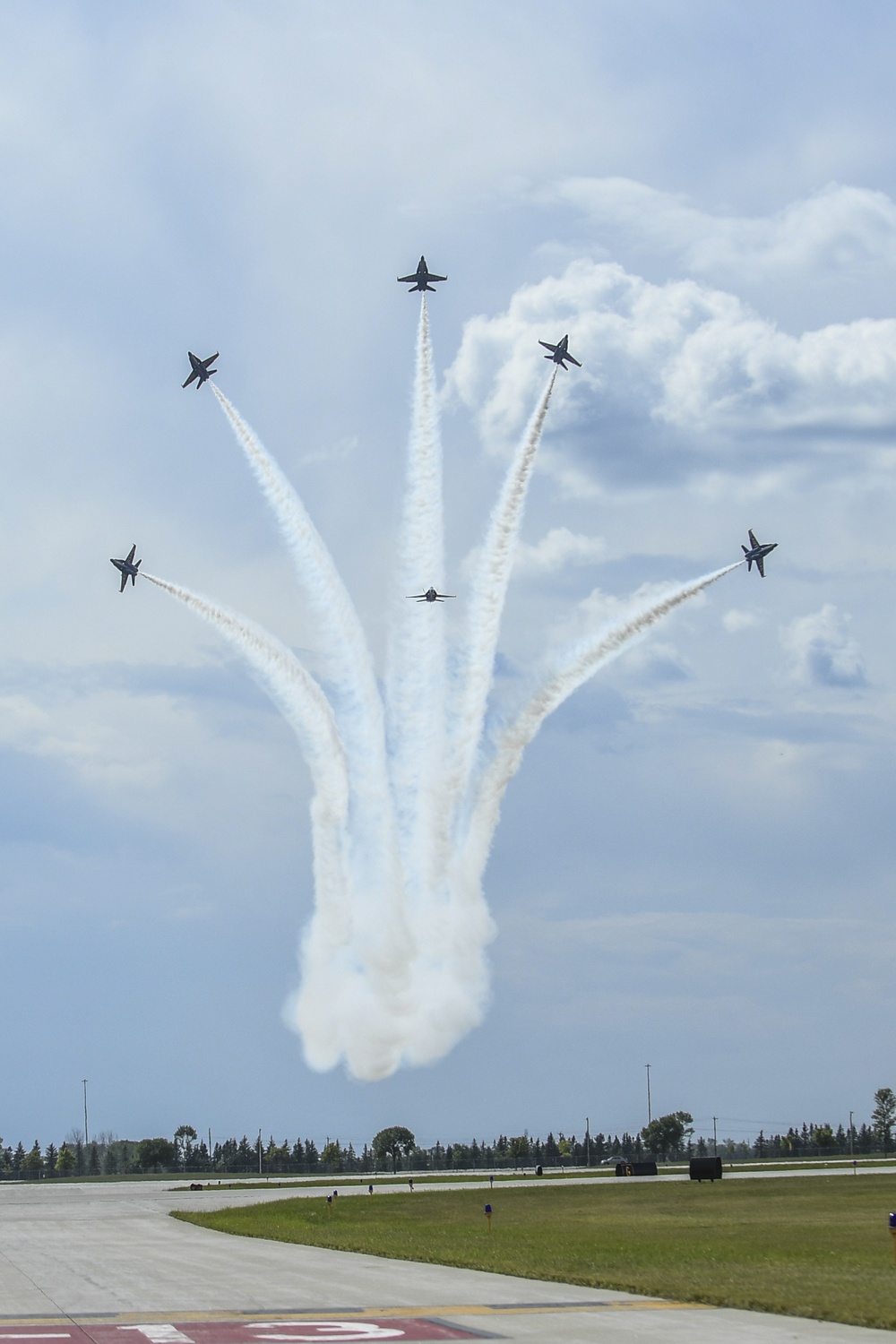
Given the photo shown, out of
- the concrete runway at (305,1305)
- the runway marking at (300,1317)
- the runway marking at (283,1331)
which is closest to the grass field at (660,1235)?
the concrete runway at (305,1305)

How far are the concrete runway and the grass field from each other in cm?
193

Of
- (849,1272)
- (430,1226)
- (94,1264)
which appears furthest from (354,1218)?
(849,1272)

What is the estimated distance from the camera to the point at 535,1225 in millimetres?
65688

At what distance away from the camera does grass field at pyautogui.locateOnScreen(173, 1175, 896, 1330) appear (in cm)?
3631

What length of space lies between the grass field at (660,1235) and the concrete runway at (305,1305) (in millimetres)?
1933

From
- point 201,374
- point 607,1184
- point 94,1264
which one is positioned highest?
point 201,374

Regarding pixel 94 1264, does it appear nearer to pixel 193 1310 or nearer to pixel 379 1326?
pixel 193 1310

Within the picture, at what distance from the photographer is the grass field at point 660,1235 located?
1430 inches

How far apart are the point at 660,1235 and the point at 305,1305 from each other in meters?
27.2

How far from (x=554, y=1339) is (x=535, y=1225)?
3951 centimetres

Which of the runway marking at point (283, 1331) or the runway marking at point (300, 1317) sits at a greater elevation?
the runway marking at point (283, 1331)

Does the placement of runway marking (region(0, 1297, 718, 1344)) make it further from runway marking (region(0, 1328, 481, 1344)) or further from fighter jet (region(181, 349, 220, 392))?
fighter jet (region(181, 349, 220, 392))

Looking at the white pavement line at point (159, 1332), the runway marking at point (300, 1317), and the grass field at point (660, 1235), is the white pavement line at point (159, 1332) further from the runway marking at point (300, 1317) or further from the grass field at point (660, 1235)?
the grass field at point (660, 1235)

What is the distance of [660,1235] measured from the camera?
57.9 m
